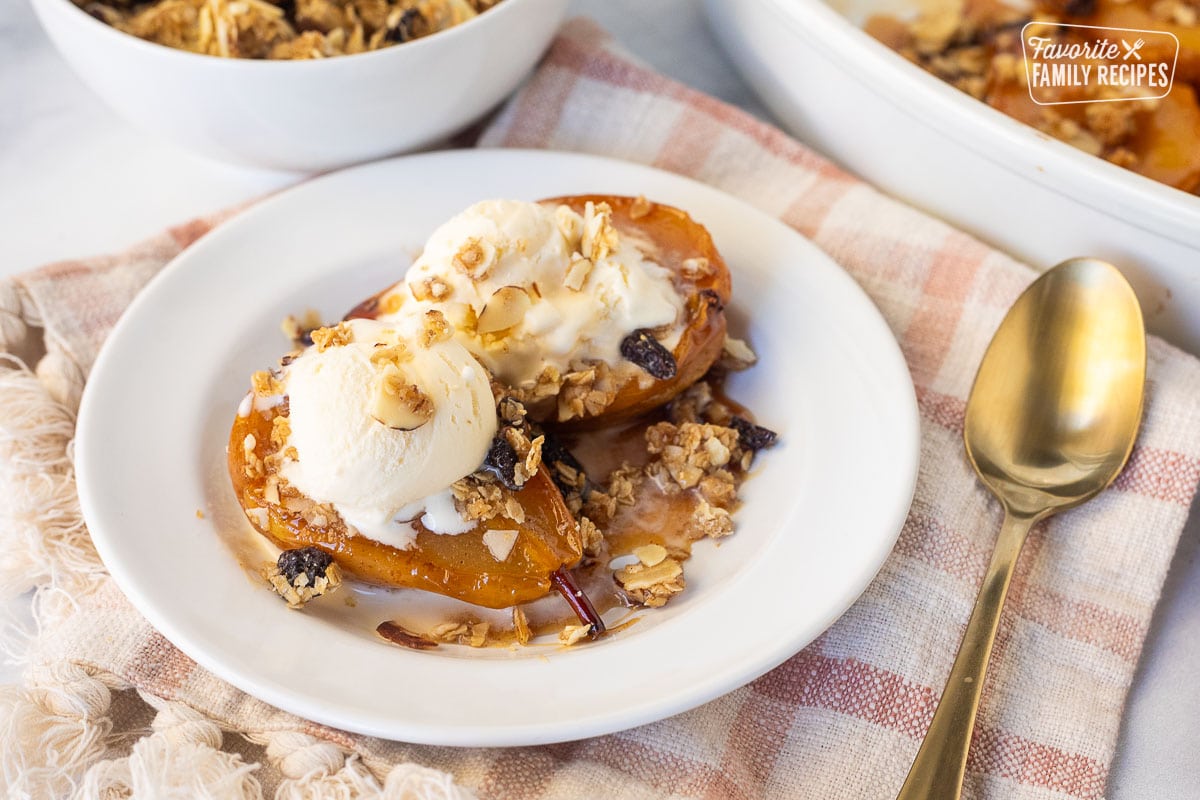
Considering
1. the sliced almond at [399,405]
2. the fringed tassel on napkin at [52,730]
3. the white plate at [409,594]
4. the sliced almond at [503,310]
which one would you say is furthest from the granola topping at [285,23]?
the fringed tassel on napkin at [52,730]

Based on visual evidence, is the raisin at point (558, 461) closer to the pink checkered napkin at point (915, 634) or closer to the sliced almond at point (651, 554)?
the sliced almond at point (651, 554)

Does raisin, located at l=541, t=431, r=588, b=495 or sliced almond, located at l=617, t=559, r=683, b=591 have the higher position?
raisin, located at l=541, t=431, r=588, b=495

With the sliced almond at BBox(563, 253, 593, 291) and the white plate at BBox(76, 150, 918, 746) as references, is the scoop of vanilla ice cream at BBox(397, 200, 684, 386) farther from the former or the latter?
the white plate at BBox(76, 150, 918, 746)

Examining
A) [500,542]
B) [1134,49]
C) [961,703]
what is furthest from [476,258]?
[1134,49]

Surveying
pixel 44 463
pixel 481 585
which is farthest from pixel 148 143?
pixel 481 585

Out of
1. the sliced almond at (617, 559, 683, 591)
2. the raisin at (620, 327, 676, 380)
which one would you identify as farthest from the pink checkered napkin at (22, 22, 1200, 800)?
the raisin at (620, 327, 676, 380)
